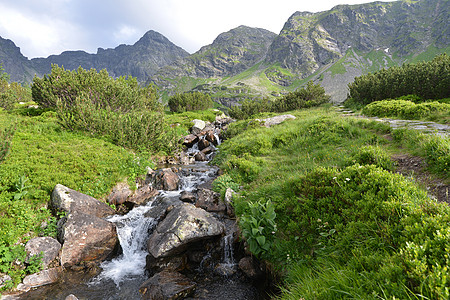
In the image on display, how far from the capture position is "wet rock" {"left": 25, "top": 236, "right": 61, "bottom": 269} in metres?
7.23

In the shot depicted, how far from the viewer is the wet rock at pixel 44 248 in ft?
23.7

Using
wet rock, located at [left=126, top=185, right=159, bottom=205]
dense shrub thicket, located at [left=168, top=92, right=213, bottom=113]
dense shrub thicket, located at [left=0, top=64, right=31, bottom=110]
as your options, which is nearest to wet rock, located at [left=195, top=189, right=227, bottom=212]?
wet rock, located at [left=126, top=185, right=159, bottom=205]

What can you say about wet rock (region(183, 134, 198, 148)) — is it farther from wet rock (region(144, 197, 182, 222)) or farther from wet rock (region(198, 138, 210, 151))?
wet rock (region(144, 197, 182, 222))

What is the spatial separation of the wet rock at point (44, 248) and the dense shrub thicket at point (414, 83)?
4048cm

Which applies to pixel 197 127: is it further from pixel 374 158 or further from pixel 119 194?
pixel 374 158

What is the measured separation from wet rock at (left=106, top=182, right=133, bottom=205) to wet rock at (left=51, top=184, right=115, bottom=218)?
1056 millimetres

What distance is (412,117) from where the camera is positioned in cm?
1512

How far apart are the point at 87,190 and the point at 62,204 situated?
1.86m

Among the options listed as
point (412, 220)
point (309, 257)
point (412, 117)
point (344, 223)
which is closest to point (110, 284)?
point (309, 257)

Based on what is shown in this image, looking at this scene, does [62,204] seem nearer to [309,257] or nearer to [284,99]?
[309,257]

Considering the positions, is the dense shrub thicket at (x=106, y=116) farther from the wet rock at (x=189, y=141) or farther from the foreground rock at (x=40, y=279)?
the foreground rock at (x=40, y=279)

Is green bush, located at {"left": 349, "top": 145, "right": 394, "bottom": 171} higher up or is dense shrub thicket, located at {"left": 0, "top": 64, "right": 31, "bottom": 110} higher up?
dense shrub thicket, located at {"left": 0, "top": 64, "right": 31, "bottom": 110}

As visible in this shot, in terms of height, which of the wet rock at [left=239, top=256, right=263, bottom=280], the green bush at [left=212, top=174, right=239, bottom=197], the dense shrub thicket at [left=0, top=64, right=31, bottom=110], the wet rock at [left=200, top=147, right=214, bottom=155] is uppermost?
the dense shrub thicket at [left=0, top=64, right=31, bottom=110]

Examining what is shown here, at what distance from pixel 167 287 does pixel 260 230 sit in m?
3.53
